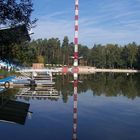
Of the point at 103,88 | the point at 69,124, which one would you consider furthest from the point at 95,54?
the point at 69,124

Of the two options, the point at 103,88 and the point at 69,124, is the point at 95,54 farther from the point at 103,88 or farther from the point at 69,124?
the point at 69,124

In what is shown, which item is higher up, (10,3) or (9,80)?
(10,3)

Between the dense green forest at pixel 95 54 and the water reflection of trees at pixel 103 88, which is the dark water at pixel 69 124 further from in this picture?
the dense green forest at pixel 95 54

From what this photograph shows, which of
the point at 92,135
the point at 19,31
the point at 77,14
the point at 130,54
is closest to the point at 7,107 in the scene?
the point at 92,135

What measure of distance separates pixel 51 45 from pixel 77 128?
116315 mm

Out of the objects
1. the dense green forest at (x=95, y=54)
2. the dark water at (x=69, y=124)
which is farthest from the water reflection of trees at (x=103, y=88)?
the dense green forest at (x=95, y=54)

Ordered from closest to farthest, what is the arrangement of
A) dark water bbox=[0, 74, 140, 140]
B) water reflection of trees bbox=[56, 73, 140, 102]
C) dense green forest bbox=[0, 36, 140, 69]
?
1. dark water bbox=[0, 74, 140, 140]
2. water reflection of trees bbox=[56, 73, 140, 102]
3. dense green forest bbox=[0, 36, 140, 69]

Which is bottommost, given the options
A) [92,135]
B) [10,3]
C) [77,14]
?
[92,135]

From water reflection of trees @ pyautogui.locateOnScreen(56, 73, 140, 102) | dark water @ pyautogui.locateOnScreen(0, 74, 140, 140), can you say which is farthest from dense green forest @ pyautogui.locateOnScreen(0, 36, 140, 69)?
dark water @ pyautogui.locateOnScreen(0, 74, 140, 140)

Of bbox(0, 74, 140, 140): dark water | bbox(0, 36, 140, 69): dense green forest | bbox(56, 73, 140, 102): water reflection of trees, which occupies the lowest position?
bbox(0, 74, 140, 140): dark water

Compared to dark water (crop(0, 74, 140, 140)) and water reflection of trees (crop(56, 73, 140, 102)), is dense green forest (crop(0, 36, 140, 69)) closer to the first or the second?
water reflection of trees (crop(56, 73, 140, 102))

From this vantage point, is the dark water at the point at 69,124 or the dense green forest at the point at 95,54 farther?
the dense green forest at the point at 95,54

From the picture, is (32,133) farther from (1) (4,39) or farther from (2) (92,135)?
(1) (4,39)

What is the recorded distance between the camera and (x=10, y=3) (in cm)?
886
